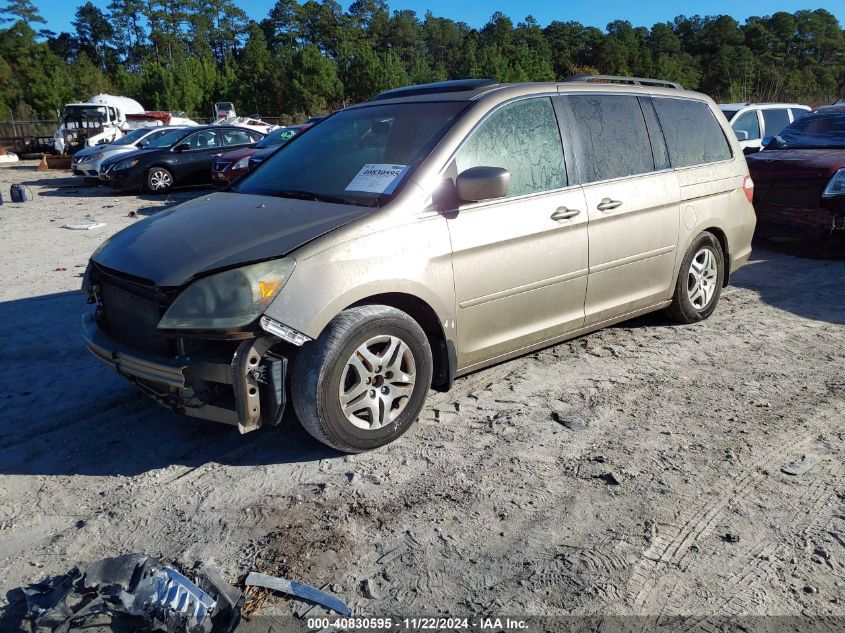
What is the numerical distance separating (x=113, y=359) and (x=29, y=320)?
306cm

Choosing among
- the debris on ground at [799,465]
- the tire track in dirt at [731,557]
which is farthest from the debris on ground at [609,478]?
the debris on ground at [799,465]

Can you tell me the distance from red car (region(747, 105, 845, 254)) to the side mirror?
583cm

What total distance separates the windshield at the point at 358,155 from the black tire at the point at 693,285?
233 cm

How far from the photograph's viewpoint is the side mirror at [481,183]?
12.4 feet

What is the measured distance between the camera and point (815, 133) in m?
9.46

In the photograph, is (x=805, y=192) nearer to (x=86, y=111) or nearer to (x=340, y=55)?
(x=86, y=111)

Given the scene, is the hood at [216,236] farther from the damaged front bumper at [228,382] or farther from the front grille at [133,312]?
the damaged front bumper at [228,382]

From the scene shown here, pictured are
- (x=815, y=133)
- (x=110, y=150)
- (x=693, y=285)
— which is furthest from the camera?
(x=110, y=150)

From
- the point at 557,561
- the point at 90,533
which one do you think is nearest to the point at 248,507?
the point at 90,533

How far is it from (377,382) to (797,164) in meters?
6.85

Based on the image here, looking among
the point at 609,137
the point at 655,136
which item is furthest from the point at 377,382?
the point at 655,136

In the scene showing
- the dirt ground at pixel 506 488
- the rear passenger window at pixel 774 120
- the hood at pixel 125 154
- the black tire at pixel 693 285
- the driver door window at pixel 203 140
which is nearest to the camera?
the dirt ground at pixel 506 488

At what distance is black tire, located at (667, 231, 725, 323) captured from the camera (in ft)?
17.8

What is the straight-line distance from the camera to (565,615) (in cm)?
251
